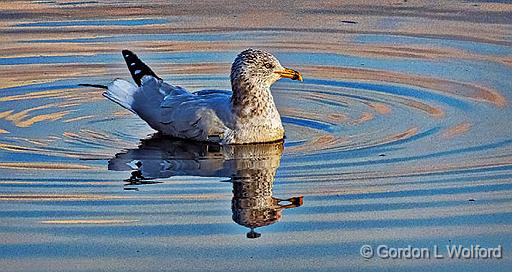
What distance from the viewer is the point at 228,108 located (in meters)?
10.1

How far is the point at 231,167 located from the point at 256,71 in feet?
4.38

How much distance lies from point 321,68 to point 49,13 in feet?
13.9

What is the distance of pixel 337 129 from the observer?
10.0 meters

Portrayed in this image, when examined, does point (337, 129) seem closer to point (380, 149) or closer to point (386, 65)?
point (380, 149)

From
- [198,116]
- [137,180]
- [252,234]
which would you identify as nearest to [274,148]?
[198,116]

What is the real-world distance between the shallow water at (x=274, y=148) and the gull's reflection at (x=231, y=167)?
0.02 meters

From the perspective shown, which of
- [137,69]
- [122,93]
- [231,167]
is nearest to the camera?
[231,167]

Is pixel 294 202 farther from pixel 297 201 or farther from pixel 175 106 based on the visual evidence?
pixel 175 106

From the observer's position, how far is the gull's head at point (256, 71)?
10.2 metres

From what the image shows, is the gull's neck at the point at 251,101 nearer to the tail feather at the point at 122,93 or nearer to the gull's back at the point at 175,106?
the gull's back at the point at 175,106

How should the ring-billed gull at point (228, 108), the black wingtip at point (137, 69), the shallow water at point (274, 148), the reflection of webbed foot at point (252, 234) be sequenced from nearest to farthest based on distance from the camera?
the shallow water at point (274, 148) < the reflection of webbed foot at point (252, 234) < the ring-billed gull at point (228, 108) < the black wingtip at point (137, 69)

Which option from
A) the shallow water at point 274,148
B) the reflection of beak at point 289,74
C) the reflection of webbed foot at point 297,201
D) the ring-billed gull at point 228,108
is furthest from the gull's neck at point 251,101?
the reflection of webbed foot at point 297,201

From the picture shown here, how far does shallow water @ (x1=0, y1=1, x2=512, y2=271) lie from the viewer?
726 centimetres

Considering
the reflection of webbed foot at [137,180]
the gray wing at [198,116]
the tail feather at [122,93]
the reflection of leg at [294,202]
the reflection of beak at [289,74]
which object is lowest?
the reflection of leg at [294,202]
